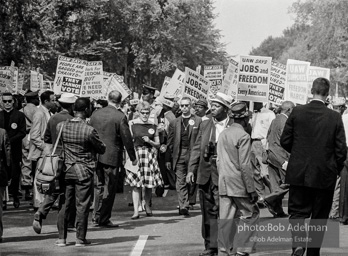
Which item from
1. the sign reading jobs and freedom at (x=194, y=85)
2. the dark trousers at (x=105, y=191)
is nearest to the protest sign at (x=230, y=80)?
the sign reading jobs and freedom at (x=194, y=85)

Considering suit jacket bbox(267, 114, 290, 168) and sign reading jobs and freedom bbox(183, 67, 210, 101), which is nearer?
suit jacket bbox(267, 114, 290, 168)

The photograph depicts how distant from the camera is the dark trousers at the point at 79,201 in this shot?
1167 centimetres

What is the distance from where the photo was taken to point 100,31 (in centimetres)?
5397

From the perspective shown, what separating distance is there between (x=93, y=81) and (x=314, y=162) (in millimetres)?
12486

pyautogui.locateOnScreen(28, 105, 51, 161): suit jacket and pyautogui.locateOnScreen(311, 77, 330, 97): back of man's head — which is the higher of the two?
pyautogui.locateOnScreen(311, 77, 330, 97): back of man's head

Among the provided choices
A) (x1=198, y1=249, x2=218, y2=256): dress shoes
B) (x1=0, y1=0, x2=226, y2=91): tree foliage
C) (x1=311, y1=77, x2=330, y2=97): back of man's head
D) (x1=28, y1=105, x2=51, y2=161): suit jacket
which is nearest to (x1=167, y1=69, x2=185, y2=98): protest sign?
(x1=28, y1=105, x2=51, y2=161): suit jacket

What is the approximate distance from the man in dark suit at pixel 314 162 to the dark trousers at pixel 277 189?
4760 millimetres

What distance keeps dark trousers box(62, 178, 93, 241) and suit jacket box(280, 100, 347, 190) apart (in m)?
3.06

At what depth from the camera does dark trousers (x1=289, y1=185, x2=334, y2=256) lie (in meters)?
9.71

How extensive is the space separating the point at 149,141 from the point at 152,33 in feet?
138

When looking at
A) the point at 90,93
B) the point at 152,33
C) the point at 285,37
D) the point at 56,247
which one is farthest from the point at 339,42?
the point at 285,37

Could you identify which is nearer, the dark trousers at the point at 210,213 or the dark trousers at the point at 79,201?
the dark trousers at the point at 210,213

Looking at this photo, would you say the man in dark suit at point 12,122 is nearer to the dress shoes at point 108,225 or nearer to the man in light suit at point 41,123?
the man in light suit at point 41,123

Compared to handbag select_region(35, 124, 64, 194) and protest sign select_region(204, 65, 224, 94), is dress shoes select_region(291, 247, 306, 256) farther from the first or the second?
protest sign select_region(204, 65, 224, 94)
